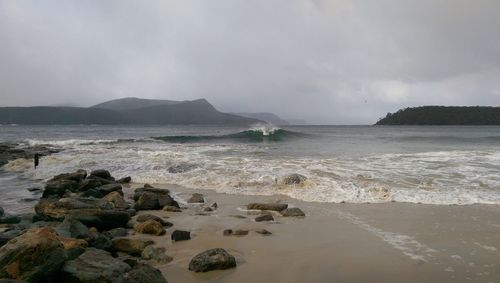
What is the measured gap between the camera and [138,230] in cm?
736

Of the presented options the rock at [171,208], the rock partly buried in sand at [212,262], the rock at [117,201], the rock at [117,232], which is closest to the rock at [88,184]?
the rock at [117,201]

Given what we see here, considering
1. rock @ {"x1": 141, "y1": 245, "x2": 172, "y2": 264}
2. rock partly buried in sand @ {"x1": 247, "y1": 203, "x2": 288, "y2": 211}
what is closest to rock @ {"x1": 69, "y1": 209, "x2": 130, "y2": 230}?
rock @ {"x1": 141, "y1": 245, "x2": 172, "y2": 264}

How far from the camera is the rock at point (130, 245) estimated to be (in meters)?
6.10

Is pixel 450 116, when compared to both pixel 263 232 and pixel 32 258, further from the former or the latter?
pixel 32 258

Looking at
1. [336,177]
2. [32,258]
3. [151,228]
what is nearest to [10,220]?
[151,228]

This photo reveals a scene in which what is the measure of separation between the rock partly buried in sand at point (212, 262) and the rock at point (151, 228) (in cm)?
200

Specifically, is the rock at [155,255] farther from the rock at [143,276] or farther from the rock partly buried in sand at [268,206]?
the rock partly buried in sand at [268,206]

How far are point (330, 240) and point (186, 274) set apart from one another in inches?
106

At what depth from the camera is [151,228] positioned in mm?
7281

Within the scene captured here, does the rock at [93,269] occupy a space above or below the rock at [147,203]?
above

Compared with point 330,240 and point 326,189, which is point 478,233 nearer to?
point 330,240

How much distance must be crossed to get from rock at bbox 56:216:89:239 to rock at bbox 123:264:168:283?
2125mm

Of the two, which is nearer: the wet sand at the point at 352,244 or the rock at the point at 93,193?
the wet sand at the point at 352,244

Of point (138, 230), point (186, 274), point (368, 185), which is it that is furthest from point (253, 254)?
point (368, 185)
